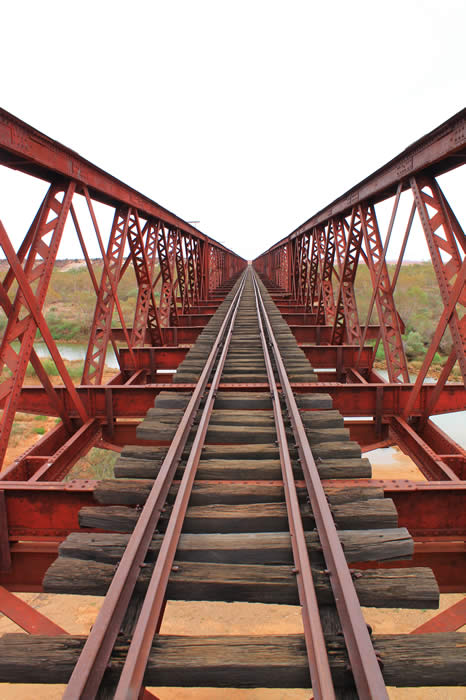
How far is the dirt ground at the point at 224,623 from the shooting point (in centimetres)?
869

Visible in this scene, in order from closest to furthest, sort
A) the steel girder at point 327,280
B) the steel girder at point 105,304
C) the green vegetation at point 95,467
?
1. the steel girder at point 105,304
2. the steel girder at point 327,280
3. the green vegetation at point 95,467

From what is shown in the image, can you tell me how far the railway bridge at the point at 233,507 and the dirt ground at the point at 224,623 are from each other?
6.59 metres

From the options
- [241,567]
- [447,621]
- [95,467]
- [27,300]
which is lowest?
Answer: [95,467]

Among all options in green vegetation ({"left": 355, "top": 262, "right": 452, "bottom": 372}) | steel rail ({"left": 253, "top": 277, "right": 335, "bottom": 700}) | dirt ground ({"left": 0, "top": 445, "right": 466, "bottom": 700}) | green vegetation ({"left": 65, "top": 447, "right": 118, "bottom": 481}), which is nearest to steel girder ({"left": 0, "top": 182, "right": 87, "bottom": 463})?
steel rail ({"left": 253, "top": 277, "right": 335, "bottom": 700})

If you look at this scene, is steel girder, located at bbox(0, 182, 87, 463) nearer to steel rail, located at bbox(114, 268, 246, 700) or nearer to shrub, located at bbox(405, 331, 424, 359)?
steel rail, located at bbox(114, 268, 246, 700)

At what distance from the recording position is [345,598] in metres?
2.17

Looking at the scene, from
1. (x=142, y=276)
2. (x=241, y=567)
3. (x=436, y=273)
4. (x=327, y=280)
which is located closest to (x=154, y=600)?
(x=241, y=567)

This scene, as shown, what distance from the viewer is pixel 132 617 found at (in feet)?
7.15

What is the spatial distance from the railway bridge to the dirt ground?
6.59 meters

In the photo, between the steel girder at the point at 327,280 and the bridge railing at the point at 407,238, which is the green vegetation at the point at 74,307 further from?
the bridge railing at the point at 407,238

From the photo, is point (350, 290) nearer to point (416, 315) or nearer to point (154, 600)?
point (154, 600)

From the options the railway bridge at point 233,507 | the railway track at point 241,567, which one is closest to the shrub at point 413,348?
the railway bridge at point 233,507

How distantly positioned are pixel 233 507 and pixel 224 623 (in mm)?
9335

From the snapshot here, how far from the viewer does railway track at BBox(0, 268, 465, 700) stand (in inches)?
75.4
